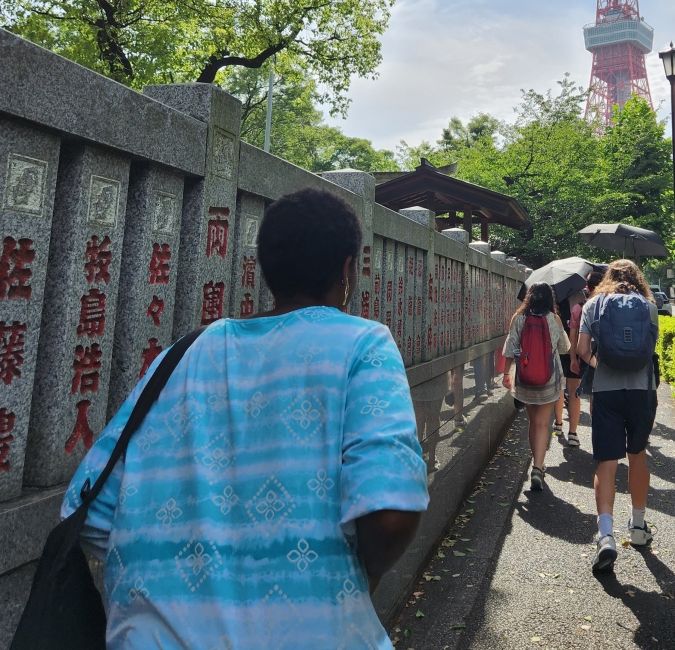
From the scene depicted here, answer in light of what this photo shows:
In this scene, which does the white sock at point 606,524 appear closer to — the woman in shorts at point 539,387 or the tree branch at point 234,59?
the woman in shorts at point 539,387

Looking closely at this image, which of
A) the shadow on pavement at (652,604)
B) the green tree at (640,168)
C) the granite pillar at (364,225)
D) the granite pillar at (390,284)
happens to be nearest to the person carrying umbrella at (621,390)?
the shadow on pavement at (652,604)

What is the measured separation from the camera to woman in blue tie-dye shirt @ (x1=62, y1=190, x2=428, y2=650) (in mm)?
1092

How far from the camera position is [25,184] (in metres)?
1.74

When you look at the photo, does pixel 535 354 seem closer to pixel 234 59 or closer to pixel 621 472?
pixel 621 472

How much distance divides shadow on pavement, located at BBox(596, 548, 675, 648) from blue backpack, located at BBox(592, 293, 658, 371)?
1.31 meters

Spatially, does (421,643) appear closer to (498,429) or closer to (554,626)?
(554,626)

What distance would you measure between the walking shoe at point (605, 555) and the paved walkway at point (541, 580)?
0.24ft

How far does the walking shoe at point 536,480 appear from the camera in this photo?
18.8 feet

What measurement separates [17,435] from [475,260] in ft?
23.9

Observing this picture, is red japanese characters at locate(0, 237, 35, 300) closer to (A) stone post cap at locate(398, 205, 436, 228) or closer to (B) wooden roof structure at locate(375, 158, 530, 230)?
(A) stone post cap at locate(398, 205, 436, 228)

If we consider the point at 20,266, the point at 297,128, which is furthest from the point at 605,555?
the point at 297,128

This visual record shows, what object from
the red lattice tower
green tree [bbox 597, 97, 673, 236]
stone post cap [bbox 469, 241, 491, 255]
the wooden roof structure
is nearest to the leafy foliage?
green tree [bbox 597, 97, 673, 236]

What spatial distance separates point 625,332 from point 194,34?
47.0ft

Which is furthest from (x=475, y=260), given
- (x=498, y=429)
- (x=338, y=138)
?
(x=338, y=138)
